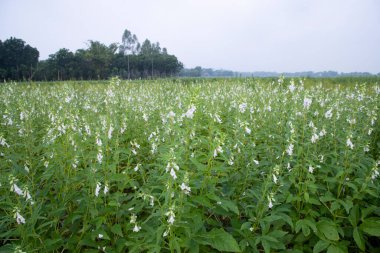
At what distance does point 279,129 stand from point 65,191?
3.60m

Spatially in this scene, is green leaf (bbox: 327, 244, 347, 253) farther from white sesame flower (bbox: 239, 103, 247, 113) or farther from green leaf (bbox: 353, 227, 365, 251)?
white sesame flower (bbox: 239, 103, 247, 113)

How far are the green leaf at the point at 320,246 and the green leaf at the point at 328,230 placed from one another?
0.08 meters

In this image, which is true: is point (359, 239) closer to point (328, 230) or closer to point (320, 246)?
point (328, 230)

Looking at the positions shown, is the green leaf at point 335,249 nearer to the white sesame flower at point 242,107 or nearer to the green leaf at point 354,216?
the green leaf at point 354,216

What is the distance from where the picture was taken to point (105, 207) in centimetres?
299

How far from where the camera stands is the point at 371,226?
2979mm

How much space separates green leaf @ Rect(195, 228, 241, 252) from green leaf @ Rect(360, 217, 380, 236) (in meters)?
1.70

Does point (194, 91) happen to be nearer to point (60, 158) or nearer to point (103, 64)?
point (60, 158)

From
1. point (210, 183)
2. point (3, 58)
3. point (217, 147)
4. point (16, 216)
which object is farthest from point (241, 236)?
point (3, 58)

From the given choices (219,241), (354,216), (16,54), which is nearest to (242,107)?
(354,216)

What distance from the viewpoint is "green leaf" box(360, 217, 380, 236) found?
293cm

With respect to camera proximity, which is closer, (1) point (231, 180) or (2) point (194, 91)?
(2) point (194, 91)

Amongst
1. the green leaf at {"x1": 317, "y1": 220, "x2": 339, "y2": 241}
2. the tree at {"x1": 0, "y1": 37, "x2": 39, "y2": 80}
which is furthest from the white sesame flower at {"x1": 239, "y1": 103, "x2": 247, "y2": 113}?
the tree at {"x1": 0, "y1": 37, "x2": 39, "y2": 80}

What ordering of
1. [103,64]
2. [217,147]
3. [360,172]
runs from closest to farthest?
1. [217,147]
2. [360,172]
3. [103,64]
